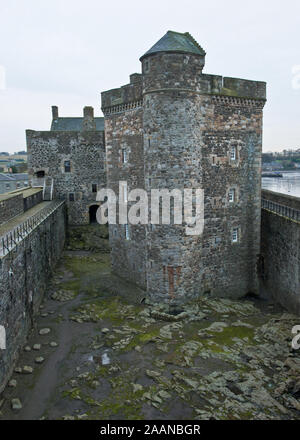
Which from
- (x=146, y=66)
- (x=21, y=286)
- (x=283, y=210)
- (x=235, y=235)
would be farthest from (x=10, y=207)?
(x=283, y=210)

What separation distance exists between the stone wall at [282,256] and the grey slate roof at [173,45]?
9090mm

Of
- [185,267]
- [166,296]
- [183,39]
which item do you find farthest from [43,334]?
[183,39]

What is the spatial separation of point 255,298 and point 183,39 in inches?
549

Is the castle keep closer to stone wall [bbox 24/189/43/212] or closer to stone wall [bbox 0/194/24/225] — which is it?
stone wall [bbox 0/194/24/225]

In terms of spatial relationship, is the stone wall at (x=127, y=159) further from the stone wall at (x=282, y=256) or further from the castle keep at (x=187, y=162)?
the stone wall at (x=282, y=256)

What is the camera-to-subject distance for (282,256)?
61.7ft

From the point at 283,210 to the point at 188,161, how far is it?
19.0 ft

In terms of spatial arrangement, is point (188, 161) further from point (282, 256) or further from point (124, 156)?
point (282, 256)

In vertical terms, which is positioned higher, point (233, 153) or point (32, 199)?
point (233, 153)

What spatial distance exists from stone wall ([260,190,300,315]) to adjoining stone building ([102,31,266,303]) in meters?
0.72

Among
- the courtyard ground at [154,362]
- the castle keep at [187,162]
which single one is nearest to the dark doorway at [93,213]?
the castle keep at [187,162]

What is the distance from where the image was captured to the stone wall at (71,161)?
1345 inches

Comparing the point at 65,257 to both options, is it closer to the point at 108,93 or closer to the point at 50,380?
the point at 108,93

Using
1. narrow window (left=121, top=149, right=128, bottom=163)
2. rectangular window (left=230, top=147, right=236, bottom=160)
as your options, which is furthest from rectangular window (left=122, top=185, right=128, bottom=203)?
rectangular window (left=230, top=147, right=236, bottom=160)
